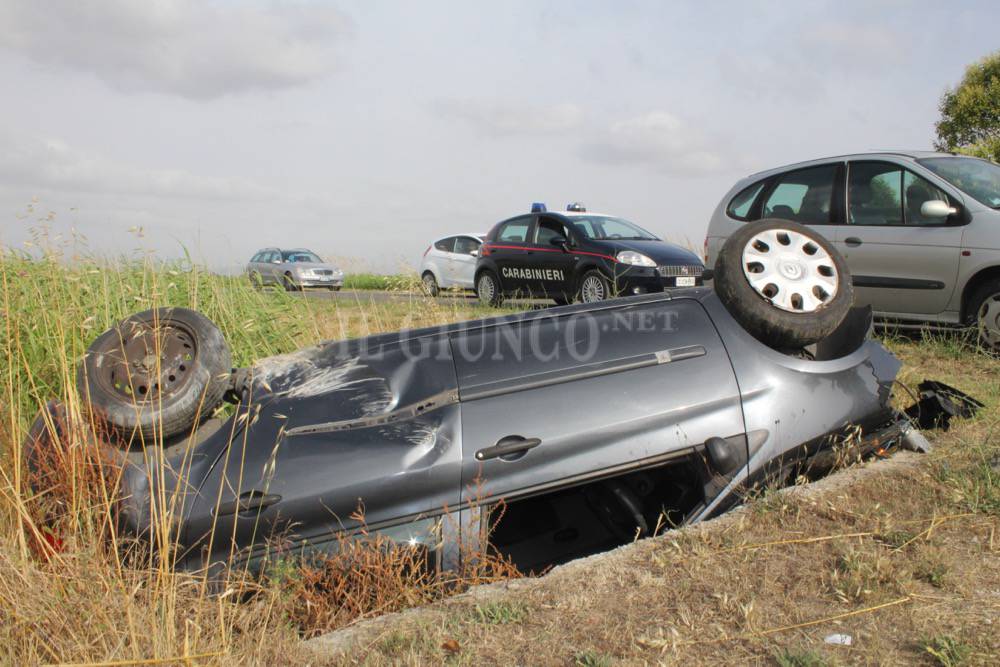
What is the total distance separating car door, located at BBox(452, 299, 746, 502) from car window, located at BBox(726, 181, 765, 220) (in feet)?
15.7

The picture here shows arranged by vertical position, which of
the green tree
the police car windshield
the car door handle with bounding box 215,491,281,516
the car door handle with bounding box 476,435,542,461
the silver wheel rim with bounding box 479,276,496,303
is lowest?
the car door handle with bounding box 215,491,281,516

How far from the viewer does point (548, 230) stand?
11.6 metres

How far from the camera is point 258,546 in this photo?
2.83 m

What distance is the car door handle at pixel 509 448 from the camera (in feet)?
9.47

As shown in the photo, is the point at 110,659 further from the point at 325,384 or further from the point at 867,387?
the point at 867,387

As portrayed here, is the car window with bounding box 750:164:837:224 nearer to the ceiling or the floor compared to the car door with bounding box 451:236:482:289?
nearer to the ceiling

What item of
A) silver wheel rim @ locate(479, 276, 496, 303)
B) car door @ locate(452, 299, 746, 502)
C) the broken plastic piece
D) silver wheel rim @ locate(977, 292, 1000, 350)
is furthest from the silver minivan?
silver wheel rim @ locate(479, 276, 496, 303)

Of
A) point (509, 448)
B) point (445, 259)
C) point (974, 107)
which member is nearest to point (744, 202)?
point (509, 448)

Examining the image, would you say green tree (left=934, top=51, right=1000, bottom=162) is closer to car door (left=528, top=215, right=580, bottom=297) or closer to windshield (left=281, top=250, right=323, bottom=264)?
car door (left=528, top=215, right=580, bottom=297)

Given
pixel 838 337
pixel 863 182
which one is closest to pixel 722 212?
pixel 863 182

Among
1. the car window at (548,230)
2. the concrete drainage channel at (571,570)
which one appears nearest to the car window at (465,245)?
the car window at (548,230)

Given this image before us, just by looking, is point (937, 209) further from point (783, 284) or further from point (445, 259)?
point (445, 259)

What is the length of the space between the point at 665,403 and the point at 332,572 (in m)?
1.41

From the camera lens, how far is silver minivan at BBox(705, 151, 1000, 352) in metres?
6.12
